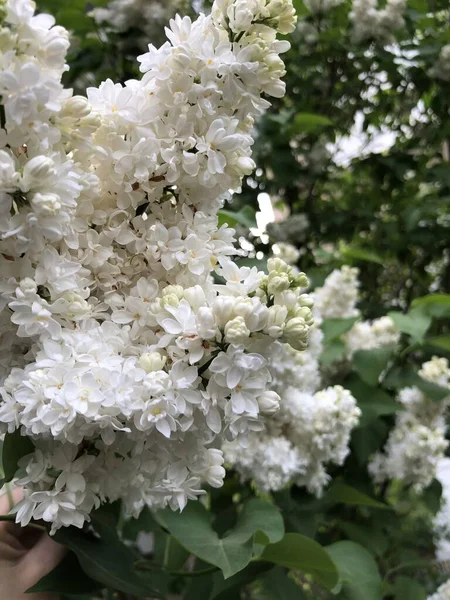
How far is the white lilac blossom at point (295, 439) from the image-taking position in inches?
34.3

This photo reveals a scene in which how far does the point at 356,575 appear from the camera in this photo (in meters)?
0.86

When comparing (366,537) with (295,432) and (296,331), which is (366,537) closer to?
(295,432)

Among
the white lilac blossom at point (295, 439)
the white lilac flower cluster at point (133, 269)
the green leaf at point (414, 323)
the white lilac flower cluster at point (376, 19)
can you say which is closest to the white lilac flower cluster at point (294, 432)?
the white lilac blossom at point (295, 439)

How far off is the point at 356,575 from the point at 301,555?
0.21 meters

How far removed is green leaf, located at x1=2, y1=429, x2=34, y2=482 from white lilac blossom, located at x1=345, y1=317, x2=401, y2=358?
2.37 ft

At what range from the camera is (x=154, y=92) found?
484 mm

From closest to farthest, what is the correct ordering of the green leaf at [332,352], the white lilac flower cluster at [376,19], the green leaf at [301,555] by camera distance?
the green leaf at [301,555] → the green leaf at [332,352] → the white lilac flower cluster at [376,19]

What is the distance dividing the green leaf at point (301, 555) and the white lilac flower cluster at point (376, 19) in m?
1.12

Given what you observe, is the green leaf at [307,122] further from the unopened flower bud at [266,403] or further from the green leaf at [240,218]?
the unopened flower bud at [266,403]

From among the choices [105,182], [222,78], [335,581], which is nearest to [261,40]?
[222,78]

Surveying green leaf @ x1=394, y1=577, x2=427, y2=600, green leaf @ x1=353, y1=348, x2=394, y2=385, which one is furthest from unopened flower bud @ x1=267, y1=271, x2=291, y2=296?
green leaf @ x1=394, y1=577, x2=427, y2=600

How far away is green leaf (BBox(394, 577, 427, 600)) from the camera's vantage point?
999mm

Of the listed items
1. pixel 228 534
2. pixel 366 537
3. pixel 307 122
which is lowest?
pixel 366 537

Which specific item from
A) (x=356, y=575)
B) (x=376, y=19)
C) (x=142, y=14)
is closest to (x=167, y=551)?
(x=356, y=575)
